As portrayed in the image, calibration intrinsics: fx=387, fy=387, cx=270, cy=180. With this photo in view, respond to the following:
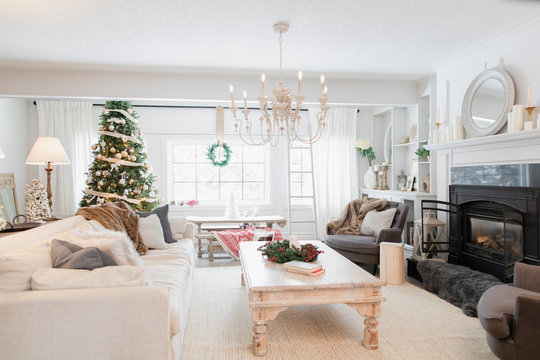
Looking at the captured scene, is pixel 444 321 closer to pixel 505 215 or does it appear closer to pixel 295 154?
pixel 505 215

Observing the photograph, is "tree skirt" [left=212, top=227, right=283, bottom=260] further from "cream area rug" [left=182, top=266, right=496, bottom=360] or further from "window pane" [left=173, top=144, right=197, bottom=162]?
"window pane" [left=173, top=144, right=197, bottom=162]

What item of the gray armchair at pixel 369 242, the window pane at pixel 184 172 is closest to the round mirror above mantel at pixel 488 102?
the gray armchair at pixel 369 242

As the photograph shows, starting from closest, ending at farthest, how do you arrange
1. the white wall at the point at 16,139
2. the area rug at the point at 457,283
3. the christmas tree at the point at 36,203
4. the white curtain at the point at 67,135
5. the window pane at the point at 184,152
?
1. the area rug at the point at 457,283
2. the christmas tree at the point at 36,203
3. the white wall at the point at 16,139
4. the white curtain at the point at 67,135
5. the window pane at the point at 184,152

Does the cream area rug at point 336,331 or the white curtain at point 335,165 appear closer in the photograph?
the cream area rug at point 336,331

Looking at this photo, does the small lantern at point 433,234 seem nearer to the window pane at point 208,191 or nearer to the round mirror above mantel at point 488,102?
the round mirror above mantel at point 488,102

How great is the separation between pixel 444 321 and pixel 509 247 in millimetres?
926

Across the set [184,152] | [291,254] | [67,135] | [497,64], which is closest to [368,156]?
[497,64]

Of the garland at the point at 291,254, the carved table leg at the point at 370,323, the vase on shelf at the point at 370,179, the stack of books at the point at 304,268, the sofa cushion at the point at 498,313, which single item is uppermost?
the vase on shelf at the point at 370,179

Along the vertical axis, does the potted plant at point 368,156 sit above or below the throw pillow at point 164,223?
above

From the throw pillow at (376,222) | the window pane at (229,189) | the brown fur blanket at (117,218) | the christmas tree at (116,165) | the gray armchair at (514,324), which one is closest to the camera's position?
the gray armchair at (514,324)

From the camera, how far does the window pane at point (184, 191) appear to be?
23.0 feet

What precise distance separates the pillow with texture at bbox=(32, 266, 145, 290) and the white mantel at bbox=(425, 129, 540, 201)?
3.31m

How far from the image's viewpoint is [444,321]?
3158 mm

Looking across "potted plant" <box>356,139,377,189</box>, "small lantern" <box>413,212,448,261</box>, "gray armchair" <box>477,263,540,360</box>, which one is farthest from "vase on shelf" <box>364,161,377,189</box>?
"gray armchair" <box>477,263,540,360</box>
